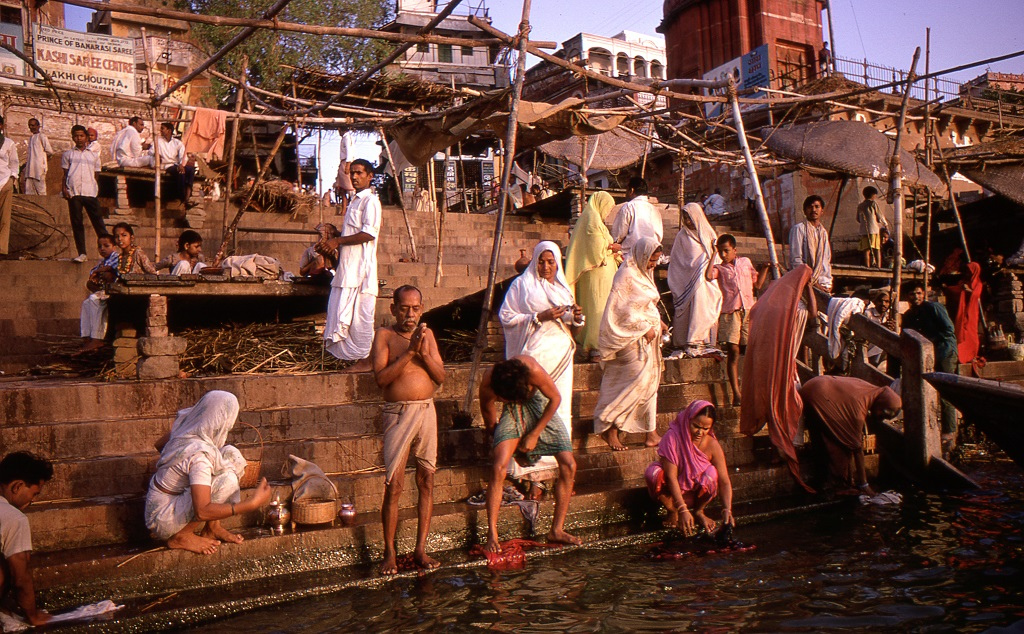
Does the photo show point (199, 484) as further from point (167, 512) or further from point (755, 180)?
point (755, 180)

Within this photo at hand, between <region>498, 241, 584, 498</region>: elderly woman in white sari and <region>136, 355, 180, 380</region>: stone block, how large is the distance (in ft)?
9.14

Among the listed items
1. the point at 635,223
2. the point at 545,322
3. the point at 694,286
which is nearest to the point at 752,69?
the point at 694,286

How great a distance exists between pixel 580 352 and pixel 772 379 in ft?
6.66

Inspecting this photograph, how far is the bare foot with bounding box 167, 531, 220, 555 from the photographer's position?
16.3 feet

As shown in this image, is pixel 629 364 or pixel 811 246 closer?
pixel 629 364

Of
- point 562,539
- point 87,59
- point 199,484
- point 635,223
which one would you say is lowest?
point 562,539

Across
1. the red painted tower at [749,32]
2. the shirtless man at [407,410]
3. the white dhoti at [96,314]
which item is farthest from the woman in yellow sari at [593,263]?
the red painted tower at [749,32]

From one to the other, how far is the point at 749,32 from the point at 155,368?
25.3 m

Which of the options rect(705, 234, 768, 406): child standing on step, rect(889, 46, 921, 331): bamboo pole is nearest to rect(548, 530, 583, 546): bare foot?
rect(705, 234, 768, 406): child standing on step

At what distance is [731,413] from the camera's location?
8.23 metres

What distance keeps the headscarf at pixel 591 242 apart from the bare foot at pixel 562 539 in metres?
2.88

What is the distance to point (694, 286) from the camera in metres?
8.69

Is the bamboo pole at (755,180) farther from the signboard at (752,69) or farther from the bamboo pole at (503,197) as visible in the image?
the signboard at (752,69)

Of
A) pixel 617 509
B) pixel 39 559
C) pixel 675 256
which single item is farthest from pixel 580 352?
pixel 39 559
